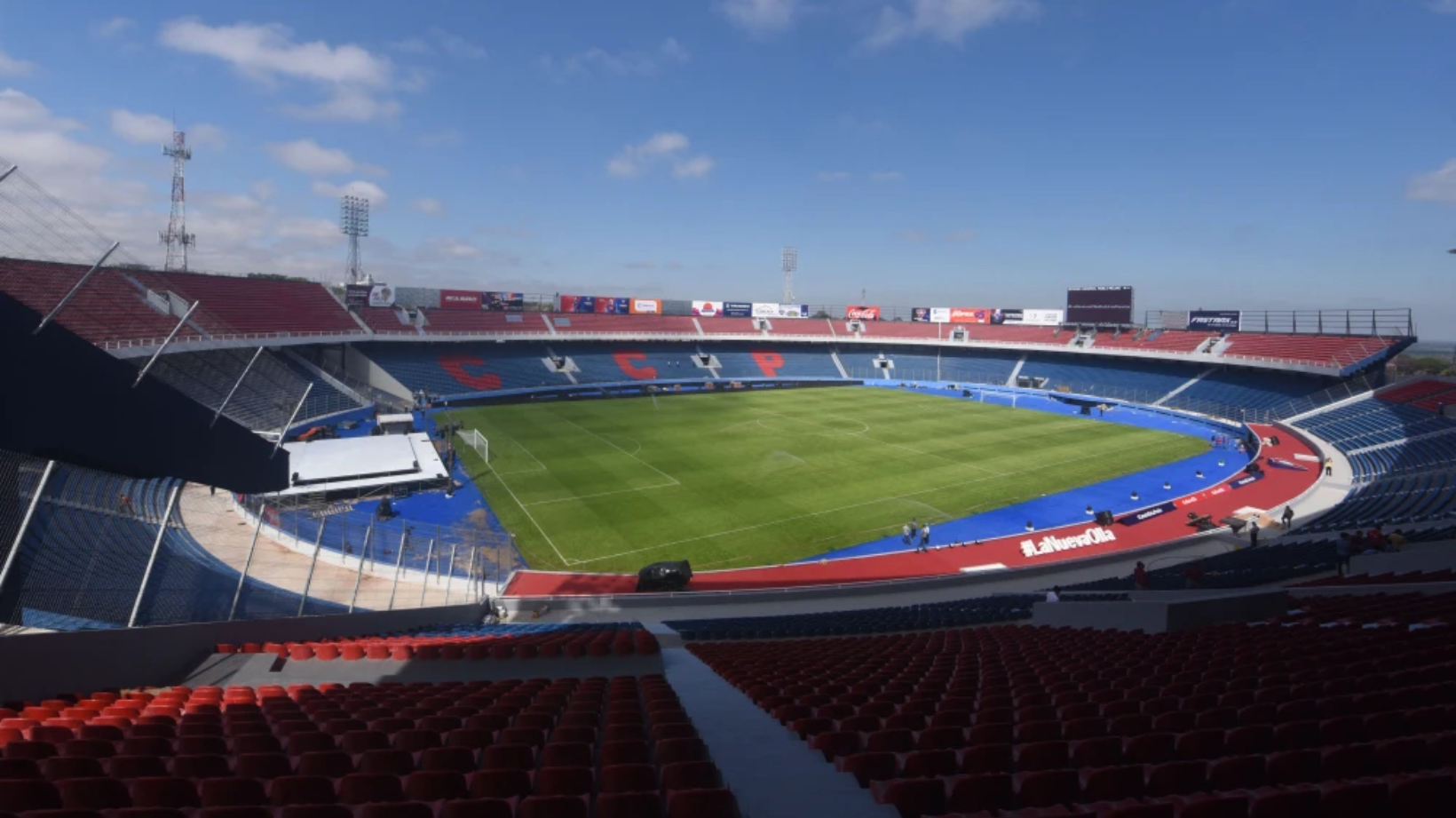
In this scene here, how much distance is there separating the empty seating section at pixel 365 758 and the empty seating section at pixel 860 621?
8.07 metres

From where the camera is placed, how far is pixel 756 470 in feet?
113

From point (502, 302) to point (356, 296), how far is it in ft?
53.6

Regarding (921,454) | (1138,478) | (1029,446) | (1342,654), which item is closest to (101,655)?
(1342,654)

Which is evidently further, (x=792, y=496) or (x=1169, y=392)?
(x=1169, y=392)

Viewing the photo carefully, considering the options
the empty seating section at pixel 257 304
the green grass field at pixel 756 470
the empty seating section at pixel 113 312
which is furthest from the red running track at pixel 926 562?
the empty seating section at pixel 257 304

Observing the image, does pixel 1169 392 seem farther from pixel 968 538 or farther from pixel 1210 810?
pixel 1210 810

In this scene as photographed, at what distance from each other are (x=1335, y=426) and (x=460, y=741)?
51608 mm

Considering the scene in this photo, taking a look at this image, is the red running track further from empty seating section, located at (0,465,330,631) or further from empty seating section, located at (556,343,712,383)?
empty seating section, located at (556,343,712,383)

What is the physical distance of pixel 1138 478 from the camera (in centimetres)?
3312

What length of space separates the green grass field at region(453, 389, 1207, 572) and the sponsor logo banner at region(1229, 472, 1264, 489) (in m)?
4.77

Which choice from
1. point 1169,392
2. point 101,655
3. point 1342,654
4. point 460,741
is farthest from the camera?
point 1169,392

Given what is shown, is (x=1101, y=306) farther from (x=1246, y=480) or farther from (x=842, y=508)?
(x=842, y=508)

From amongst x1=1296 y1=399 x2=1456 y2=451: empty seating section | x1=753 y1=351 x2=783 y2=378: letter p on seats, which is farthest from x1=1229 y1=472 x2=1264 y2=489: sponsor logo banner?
x1=753 y1=351 x2=783 y2=378: letter p on seats

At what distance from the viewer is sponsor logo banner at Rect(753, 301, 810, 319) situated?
293 feet
